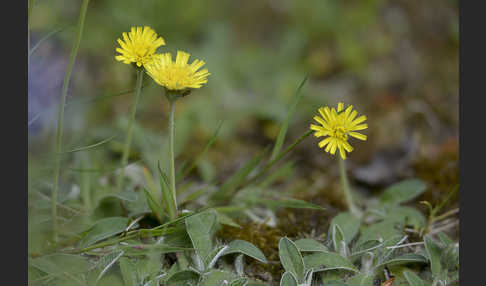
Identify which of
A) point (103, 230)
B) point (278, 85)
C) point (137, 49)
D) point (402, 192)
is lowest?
point (103, 230)

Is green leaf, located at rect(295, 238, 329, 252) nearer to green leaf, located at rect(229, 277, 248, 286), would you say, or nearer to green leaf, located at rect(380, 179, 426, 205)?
green leaf, located at rect(229, 277, 248, 286)

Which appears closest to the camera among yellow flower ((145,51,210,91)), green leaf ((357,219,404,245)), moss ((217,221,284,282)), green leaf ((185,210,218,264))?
yellow flower ((145,51,210,91))

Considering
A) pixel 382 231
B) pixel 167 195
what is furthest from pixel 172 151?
pixel 382 231

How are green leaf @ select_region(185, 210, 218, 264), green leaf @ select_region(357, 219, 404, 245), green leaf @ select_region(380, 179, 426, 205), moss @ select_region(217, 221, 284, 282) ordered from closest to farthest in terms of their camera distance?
green leaf @ select_region(185, 210, 218, 264) → moss @ select_region(217, 221, 284, 282) → green leaf @ select_region(357, 219, 404, 245) → green leaf @ select_region(380, 179, 426, 205)

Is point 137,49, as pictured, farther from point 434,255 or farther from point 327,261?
point 434,255

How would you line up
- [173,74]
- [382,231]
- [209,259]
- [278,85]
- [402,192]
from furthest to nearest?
[278,85], [402,192], [382,231], [209,259], [173,74]

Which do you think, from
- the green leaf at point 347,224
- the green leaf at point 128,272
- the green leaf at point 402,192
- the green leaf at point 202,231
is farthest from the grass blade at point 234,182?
the green leaf at point 402,192

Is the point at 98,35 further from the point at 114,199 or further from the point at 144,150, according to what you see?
the point at 114,199

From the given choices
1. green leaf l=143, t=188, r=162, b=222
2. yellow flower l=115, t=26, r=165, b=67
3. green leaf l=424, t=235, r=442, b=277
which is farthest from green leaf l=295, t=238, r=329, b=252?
yellow flower l=115, t=26, r=165, b=67

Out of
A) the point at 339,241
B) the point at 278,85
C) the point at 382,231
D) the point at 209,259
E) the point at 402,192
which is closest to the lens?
the point at 209,259
